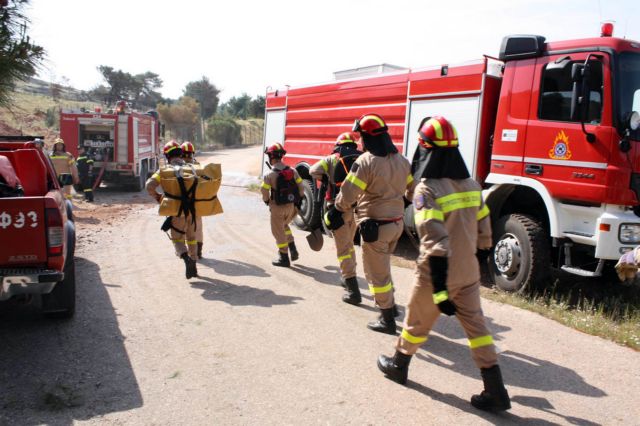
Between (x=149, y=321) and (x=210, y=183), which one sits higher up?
(x=210, y=183)

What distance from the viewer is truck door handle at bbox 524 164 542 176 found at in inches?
229

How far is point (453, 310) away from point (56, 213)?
3.05 metres

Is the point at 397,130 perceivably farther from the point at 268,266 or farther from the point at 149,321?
the point at 149,321

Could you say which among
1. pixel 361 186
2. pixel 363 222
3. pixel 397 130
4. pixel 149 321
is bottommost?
pixel 149 321

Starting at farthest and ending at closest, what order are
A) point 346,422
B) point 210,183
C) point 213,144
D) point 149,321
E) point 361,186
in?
point 213,144
point 210,183
point 149,321
point 361,186
point 346,422

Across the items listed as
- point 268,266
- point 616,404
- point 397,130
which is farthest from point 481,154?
point 616,404

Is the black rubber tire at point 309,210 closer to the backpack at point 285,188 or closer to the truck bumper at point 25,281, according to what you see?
the backpack at point 285,188

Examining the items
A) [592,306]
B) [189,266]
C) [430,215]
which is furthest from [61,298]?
[592,306]

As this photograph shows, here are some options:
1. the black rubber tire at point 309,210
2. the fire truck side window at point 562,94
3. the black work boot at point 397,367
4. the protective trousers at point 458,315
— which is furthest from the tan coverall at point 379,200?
the black rubber tire at point 309,210

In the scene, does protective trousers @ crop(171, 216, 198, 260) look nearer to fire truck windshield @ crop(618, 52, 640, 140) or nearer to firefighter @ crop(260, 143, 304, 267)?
firefighter @ crop(260, 143, 304, 267)

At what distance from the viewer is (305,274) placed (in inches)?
267

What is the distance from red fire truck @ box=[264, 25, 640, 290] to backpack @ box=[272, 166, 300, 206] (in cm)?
163

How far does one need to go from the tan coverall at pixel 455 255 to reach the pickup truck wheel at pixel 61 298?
308 cm

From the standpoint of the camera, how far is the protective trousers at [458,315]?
3377 mm
